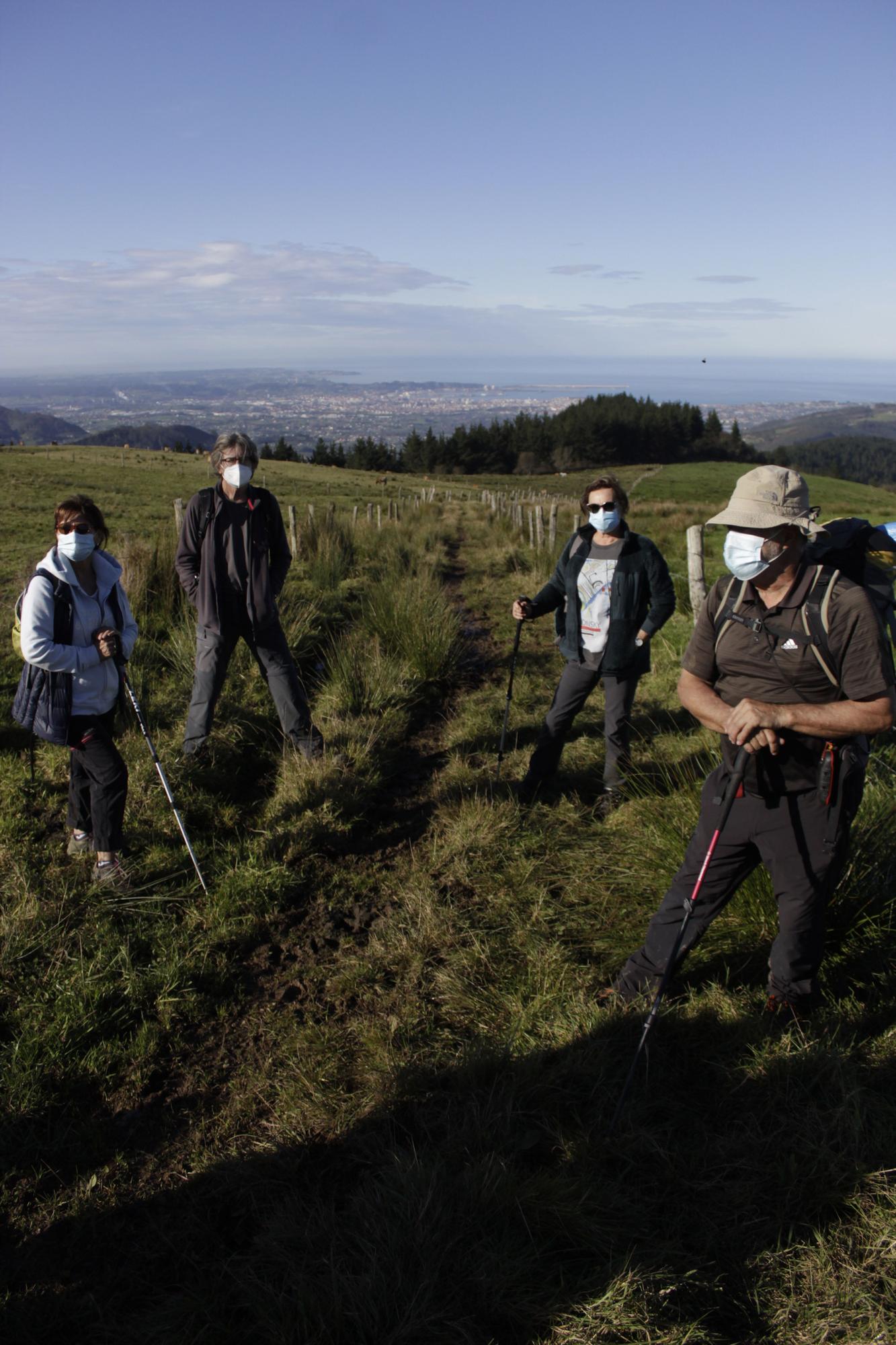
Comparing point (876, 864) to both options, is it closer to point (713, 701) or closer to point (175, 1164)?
point (713, 701)

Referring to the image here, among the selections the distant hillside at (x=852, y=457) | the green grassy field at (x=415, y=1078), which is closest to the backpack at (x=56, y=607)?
the green grassy field at (x=415, y=1078)

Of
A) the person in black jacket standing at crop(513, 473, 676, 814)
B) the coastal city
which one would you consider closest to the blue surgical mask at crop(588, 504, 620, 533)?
the person in black jacket standing at crop(513, 473, 676, 814)

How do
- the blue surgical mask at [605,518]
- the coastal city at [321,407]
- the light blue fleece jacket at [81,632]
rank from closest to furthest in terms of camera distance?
Result: the light blue fleece jacket at [81,632] → the blue surgical mask at [605,518] → the coastal city at [321,407]

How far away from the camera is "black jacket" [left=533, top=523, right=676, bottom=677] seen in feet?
15.7

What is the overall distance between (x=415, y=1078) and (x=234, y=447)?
13.2ft

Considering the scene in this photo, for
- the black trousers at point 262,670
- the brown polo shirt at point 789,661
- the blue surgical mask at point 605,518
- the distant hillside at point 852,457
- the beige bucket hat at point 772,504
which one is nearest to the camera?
the brown polo shirt at point 789,661

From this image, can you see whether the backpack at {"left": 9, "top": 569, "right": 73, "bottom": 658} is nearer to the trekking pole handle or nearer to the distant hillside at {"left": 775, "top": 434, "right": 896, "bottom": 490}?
the trekking pole handle

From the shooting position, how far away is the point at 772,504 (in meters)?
2.66

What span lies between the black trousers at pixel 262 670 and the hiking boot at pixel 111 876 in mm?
1292

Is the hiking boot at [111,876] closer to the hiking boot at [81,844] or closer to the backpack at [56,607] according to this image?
the hiking boot at [81,844]

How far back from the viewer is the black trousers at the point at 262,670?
523 centimetres

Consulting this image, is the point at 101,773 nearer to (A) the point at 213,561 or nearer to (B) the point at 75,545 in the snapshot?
(B) the point at 75,545

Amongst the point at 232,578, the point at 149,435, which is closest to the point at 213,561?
the point at 232,578

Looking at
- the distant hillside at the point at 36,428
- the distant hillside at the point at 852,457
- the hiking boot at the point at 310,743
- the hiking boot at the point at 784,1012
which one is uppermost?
the distant hillside at the point at 36,428
